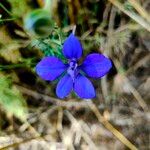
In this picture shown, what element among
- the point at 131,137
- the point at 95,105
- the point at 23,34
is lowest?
the point at 131,137

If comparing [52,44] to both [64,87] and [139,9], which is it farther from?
[139,9]

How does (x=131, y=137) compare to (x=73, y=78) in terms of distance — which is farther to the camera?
(x=131, y=137)

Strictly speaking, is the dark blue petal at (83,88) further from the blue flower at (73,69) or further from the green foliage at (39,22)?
the green foliage at (39,22)

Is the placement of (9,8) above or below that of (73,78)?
above

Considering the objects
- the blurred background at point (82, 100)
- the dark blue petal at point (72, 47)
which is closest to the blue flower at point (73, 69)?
the dark blue petal at point (72, 47)

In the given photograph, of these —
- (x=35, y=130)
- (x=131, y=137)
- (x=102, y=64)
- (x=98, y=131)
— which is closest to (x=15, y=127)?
(x=35, y=130)

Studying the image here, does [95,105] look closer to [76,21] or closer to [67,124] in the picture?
[67,124]
